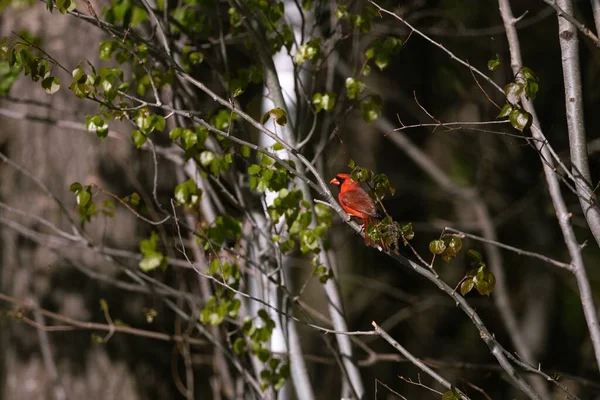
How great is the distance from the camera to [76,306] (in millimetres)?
4434

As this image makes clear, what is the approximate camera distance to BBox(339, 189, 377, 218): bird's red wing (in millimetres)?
2770

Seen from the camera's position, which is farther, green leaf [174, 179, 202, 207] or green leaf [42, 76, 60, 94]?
green leaf [174, 179, 202, 207]

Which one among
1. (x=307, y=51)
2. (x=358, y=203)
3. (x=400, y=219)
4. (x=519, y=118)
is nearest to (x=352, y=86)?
(x=307, y=51)

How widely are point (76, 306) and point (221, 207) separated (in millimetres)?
1549

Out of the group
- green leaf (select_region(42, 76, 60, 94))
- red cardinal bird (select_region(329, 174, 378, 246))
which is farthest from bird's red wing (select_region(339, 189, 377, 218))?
green leaf (select_region(42, 76, 60, 94))

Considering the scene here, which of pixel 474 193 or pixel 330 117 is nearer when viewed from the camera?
pixel 330 117

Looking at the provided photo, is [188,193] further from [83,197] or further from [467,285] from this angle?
[467,285]

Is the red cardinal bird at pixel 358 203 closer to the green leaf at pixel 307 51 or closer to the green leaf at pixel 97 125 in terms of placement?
the green leaf at pixel 307 51

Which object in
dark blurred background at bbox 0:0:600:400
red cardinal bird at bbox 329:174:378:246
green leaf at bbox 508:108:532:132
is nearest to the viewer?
green leaf at bbox 508:108:532:132

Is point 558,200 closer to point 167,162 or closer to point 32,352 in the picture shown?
point 167,162

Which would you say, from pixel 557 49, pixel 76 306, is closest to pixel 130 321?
pixel 76 306

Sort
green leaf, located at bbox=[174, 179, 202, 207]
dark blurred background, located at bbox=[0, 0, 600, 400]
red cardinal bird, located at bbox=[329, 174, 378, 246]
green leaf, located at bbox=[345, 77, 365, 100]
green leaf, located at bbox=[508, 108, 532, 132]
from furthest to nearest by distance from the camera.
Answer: dark blurred background, located at bbox=[0, 0, 600, 400] → green leaf, located at bbox=[345, 77, 365, 100] → green leaf, located at bbox=[174, 179, 202, 207] → red cardinal bird, located at bbox=[329, 174, 378, 246] → green leaf, located at bbox=[508, 108, 532, 132]

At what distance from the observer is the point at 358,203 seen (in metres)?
2.83

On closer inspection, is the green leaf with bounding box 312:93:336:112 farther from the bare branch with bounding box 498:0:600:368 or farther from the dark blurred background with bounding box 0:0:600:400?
the bare branch with bounding box 498:0:600:368
